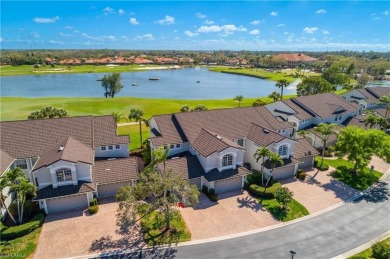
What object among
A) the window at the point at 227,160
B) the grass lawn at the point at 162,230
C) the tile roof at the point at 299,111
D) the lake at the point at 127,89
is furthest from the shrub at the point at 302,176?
the lake at the point at 127,89

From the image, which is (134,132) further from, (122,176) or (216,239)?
(216,239)

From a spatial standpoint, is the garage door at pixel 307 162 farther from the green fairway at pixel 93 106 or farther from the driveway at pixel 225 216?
the green fairway at pixel 93 106

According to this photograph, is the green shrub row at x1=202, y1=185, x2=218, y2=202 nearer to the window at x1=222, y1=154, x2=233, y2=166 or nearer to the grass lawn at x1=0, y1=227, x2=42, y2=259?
the window at x1=222, y1=154, x2=233, y2=166

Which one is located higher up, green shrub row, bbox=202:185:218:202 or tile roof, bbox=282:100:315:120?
tile roof, bbox=282:100:315:120

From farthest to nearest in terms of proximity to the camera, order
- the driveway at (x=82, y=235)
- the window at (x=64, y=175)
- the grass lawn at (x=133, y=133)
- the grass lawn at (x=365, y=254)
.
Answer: the grass lawn at (x=133, y=133) → the window at (x=64, y=175) → the driveway at (x=82, y=235) → the grass lawn at (x=365, y=254)

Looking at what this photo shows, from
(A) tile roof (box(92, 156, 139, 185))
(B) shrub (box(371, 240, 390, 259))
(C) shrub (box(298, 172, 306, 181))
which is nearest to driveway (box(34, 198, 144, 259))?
(A) tile roof (box(92, 156, 139, 185))

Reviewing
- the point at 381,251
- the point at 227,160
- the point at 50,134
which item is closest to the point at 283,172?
the point at 227,160

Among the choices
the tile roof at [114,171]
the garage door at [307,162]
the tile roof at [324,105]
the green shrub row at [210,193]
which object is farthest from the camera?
the tile roof at [324,105]
